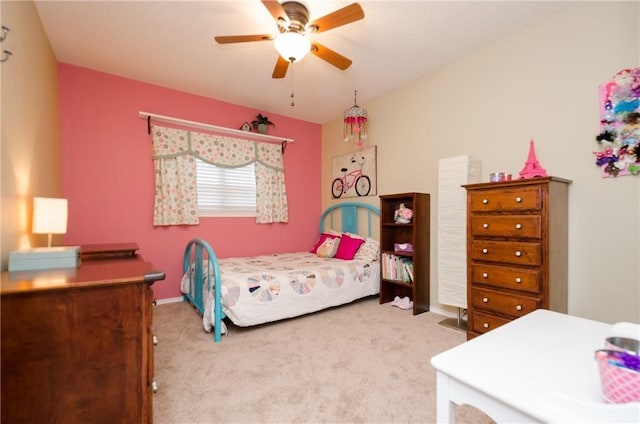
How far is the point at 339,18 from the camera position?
1836 millimetres

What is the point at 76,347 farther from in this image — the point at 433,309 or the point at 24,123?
the point at 433,309

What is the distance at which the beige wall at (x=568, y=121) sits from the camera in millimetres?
1916

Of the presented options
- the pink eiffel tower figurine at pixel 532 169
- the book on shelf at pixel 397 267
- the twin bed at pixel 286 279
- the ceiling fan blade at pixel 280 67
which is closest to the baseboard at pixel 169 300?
the twin bed at pixel 286 279

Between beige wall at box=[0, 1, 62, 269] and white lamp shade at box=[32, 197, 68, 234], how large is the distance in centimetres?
7

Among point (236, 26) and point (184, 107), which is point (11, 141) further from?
point (184, 107)

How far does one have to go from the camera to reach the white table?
605mm

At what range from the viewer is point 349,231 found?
13.6ft

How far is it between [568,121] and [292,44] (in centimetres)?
206

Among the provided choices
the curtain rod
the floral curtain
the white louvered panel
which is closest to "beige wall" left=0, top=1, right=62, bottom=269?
the curtain rod

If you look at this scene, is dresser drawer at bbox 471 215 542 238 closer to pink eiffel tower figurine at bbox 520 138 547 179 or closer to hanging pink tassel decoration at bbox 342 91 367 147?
pink eiffel tower figurine at bbox 520 138 547 179

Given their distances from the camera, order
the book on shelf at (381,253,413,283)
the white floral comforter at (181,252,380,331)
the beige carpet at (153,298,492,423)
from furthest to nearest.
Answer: the book on shelf at (381,253,413,283) → the white floral comforter at (181,252,380,331) → the beige carpet at (153,298,492,423)

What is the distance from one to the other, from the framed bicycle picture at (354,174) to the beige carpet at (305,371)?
5.65 feet

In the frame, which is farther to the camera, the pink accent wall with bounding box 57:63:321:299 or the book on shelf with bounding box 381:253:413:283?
the book on shelf with bounding box 381:253:413:283

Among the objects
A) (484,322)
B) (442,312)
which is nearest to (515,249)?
(484,322)
